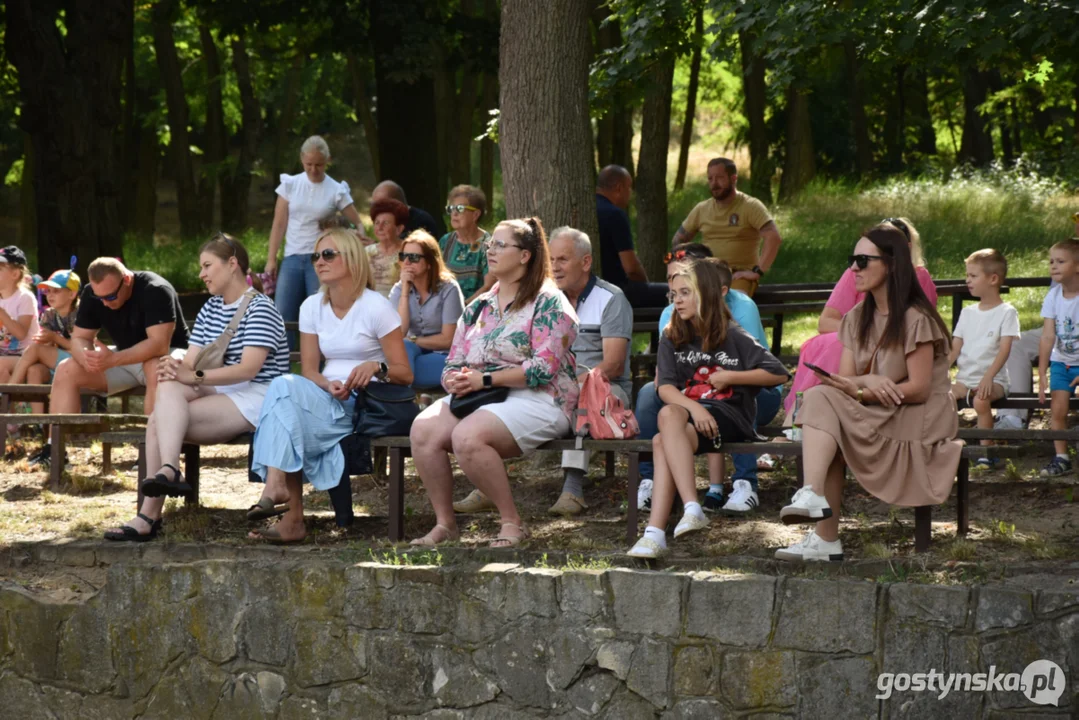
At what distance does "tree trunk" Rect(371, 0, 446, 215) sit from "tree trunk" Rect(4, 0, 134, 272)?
3409 millimetres

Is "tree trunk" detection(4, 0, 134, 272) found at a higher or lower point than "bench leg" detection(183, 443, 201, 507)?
higher

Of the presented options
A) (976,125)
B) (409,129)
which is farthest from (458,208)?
(976,125)

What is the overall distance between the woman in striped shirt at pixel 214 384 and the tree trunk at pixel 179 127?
1731cm

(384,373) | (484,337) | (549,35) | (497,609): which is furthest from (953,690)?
(549,35)

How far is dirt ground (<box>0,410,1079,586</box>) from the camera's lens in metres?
5.90

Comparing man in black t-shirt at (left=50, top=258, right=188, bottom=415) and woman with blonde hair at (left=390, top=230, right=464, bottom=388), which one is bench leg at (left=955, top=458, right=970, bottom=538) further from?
man in black t-shirt at (left=50, top=258, right=188, bottom=415)

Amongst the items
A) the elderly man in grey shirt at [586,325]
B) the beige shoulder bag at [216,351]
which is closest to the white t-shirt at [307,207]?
the beige shoulder bag at [216,351]

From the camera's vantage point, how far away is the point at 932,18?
944 cm

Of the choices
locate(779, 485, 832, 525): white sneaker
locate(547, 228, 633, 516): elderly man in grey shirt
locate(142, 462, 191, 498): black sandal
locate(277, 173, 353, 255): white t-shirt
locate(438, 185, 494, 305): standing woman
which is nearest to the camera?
locate(779, 485, 832, 525): white sneaker

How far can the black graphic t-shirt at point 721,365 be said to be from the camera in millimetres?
6371

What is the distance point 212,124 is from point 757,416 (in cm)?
2392

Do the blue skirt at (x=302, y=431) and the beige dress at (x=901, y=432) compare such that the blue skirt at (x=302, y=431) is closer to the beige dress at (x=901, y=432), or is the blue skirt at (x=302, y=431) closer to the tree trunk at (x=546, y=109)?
the beige dress at (x=901, y=432)

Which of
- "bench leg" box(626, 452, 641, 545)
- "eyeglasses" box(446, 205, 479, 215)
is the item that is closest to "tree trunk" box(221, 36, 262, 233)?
"eyeglasses" box(446, 205, 479, 215)

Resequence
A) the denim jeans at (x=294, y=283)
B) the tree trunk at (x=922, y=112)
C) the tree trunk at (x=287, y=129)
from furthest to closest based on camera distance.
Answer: the tree trunk at (x=922, y=112) < the tree trunk at (x=287, y=129) < the denim jeans at (x=294, y=283)
